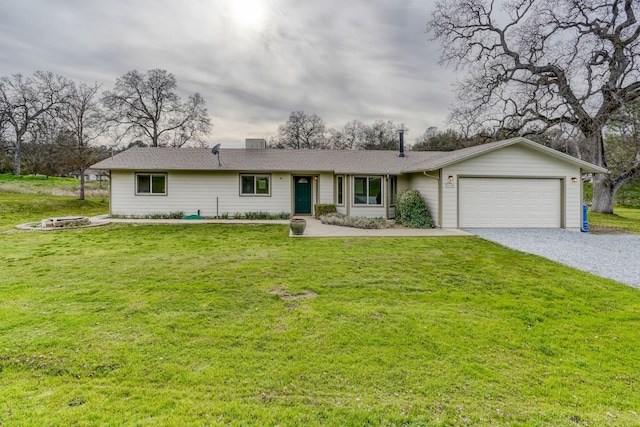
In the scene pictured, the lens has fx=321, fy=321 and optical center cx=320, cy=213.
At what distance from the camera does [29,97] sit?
85.9 feet

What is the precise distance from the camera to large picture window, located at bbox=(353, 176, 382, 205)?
15.1m

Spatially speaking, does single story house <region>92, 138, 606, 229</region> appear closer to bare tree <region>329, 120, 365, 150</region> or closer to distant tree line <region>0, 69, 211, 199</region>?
distant tree line <region>0, 69, 211, 199</region>

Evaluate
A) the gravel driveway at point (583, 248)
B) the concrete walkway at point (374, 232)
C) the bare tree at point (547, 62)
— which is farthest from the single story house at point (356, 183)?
the bare tree at point (547, 62)

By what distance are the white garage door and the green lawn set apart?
19.1 feet

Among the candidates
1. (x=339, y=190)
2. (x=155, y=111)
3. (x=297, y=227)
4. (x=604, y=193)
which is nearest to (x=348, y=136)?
(x=155, y=111)

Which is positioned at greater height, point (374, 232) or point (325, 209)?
point (325, 209)

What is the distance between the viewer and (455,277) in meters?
5.93

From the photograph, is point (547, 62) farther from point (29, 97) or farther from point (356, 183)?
point (29, 97)

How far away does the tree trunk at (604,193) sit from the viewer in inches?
742

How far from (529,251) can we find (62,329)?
9.50m

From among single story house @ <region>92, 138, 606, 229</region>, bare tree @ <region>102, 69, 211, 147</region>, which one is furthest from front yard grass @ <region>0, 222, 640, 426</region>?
bare tree @ <region>102, 69, 211, 147</region>

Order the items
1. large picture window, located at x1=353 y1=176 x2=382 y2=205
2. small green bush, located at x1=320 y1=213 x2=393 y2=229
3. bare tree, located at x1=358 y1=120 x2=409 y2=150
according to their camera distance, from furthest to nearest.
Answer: bare tree, located at x1=358 y1=120 x2=409 y2=150, large picture window, located at x1=353 y1=176 x2=382 y2=205, small green bush, located at x1=320 y1=213 x2=393 y2=229

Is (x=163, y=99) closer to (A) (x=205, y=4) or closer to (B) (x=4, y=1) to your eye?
(B) (x=4, y=1)

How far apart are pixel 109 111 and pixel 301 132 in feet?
63.4
